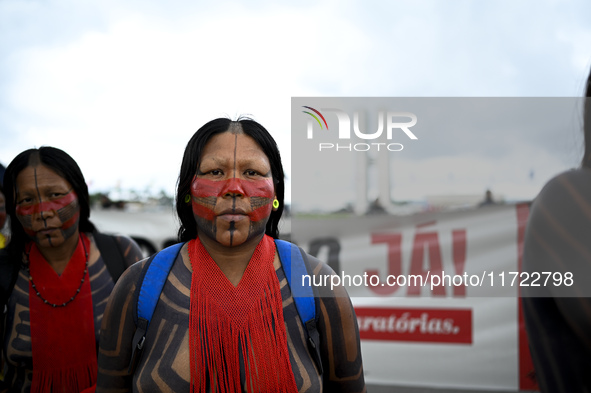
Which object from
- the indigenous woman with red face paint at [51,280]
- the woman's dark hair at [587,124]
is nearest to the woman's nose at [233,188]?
the woman's dark hair at [587,124]

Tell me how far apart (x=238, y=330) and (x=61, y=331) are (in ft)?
3.92

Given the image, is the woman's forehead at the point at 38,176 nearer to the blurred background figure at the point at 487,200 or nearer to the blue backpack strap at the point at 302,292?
the blue backpack strap at the point at 302,292

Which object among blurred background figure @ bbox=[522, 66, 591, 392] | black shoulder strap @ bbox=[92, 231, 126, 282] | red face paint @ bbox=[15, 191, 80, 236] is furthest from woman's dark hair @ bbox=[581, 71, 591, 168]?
red face paint @ bbox=[15, 191, 80, 236]

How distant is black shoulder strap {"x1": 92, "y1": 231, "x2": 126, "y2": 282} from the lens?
7.98 feet

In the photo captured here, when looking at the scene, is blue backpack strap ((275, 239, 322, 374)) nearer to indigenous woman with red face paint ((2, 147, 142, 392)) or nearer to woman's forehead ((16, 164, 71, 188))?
indigenous woman with red face paint ((2, 147, 142, 392))

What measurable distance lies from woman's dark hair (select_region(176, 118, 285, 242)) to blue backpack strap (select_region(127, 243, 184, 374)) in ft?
0.64

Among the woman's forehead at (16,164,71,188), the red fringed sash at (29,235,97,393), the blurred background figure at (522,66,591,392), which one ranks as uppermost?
the woman's forehead at (16,164,71,188)

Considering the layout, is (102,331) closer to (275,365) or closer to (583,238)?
(275,365)

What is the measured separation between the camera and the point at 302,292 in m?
1.61

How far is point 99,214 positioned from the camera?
6895mm

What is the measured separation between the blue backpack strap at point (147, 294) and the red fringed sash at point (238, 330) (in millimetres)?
108

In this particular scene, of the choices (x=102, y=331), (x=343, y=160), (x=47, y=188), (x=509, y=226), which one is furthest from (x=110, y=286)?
(x=509, y=226)

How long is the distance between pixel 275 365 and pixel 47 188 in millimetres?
1590

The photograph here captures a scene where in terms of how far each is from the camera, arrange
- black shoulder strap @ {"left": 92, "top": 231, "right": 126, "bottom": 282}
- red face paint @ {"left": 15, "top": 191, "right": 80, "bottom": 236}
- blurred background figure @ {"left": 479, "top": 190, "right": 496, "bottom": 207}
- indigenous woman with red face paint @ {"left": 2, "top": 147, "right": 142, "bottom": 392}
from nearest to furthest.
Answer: indigenous woman with red face paint @ {"left": 2, "top": 147, "right": 142, "bottom": 392}
red face paint @ {"left": 15, "top": 191, "right": 80, "bottom": 236}
black shoulder strap @ {"left": 92, "top": 231, "right": 126, "bottom": 282}
blurred background figure @ {"left": 479, "top": 190, "right": 496, "bottom": 207}
